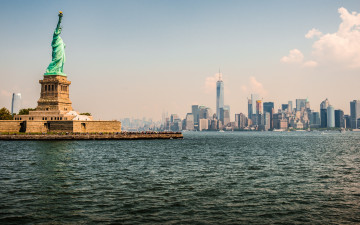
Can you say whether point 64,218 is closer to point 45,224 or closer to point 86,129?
point 45,224

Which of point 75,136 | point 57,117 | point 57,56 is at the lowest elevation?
point 75,136

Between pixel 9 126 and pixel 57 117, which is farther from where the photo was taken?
pixel 57 117

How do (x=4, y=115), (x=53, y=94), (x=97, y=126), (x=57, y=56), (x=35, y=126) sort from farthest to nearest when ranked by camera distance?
(x=4, y=115) → (x=57, y=56) → (x=53, y=94) → (x=97, y=126) → (x=35, y=126)

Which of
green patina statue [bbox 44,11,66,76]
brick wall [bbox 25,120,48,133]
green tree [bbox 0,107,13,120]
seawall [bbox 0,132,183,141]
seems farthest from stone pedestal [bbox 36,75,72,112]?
green tree [bbox 0,107,13,120]

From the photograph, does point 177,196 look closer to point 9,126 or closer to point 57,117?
point 57,117

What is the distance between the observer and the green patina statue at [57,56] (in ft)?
400

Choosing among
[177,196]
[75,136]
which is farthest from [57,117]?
[177,196]

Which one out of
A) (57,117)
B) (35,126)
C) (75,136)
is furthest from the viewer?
(57,117)

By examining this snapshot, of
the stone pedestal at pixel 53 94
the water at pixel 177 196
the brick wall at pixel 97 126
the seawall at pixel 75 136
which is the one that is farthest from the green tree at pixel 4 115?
the water at pixel 177 196

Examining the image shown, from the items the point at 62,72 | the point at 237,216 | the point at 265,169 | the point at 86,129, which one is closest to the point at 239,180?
the point at 265,169

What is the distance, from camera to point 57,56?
402 ft

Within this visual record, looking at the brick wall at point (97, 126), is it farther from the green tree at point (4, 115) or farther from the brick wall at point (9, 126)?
the green tree at point (4, 115)

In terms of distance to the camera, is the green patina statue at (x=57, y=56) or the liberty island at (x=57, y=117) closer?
the liberty island at (x=57, y=117)

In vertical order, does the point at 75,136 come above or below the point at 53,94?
below
